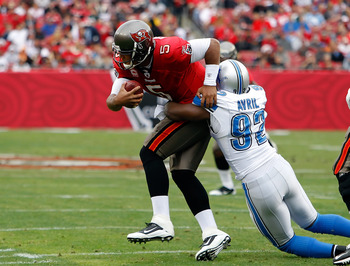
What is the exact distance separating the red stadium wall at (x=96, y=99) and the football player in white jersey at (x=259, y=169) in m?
11.5

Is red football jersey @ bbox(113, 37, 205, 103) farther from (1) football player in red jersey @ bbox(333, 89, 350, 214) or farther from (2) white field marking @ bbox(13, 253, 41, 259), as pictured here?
(2) white field marking @ bbox(13, 253, 41, 259)

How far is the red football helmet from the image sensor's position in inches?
181

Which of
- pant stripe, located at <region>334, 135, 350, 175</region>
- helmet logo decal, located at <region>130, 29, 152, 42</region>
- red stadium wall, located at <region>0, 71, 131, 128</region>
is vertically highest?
helmet logo decal, located at <region>130, 29, 152, 42</region>

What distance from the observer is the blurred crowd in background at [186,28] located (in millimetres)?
17609

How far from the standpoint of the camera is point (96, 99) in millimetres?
16141

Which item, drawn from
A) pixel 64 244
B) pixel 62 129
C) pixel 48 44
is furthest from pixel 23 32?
pixel 64 244

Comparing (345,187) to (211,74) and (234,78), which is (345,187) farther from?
(211,74)

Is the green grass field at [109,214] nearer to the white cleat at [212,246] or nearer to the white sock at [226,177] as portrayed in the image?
the white cleat at [212,246]

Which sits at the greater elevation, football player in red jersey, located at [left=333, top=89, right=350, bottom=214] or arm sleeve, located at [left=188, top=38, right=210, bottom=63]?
arm sleeve, located at [left=188, top=38, right=210, bottom=63]

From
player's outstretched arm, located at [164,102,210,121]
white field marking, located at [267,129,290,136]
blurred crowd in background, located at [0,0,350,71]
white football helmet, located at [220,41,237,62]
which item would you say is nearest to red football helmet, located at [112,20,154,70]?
player's outstretched arm, located at [164,102,210,121]

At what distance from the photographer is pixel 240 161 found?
4.67m

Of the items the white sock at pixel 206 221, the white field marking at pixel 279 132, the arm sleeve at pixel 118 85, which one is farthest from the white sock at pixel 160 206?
the white field marking at pixel 279 132

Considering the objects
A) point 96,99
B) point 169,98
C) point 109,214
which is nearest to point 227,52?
point 109,214

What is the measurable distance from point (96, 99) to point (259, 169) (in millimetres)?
11824
